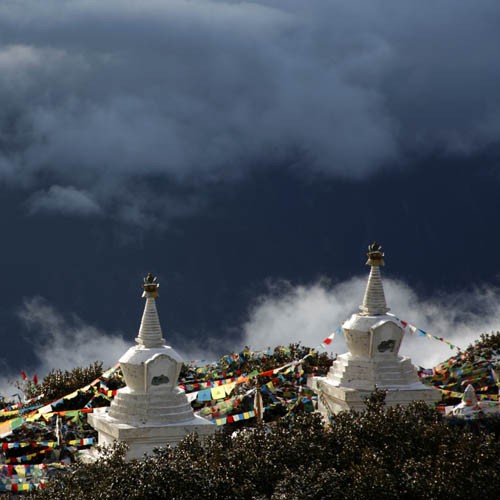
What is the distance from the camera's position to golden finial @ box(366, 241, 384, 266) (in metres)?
26.0

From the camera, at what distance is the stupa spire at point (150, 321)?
23.2 meters

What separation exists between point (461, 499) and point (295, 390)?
13293 mm

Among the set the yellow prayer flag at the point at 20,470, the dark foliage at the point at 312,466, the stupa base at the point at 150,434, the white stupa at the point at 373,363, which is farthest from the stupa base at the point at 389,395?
the yellow prayer flag at the point at 20,470

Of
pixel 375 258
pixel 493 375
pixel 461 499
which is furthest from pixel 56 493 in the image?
pixel 493 375

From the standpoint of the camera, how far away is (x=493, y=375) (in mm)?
33156

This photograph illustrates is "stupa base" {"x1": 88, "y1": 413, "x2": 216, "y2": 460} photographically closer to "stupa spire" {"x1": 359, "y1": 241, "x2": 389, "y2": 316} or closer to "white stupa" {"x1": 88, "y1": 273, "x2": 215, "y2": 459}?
"white stupa" {"x1": 88, "y1": 273, "x2": 215, "y2": 459}

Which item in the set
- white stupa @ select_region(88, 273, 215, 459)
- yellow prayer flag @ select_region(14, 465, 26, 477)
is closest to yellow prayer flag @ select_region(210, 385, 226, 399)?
white stupa @ select_region(88, 273, 215, 459)

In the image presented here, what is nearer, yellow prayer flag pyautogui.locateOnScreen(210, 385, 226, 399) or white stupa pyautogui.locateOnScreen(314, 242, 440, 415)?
white stupa pyautogui.locateOnScreen(314, 242, 440, 415)

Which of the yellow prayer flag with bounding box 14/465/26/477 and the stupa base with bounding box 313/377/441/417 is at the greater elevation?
the stupa base with bounding box 313/377/441/417

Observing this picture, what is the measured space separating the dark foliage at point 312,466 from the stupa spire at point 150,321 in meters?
3.35

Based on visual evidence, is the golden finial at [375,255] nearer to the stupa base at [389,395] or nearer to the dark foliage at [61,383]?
the stupa base at [389,395]

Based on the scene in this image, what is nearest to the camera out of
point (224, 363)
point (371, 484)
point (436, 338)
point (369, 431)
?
point (371, 484)

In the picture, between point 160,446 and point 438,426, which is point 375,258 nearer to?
point 438,426

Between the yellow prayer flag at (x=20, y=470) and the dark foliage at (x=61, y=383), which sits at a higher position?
the dark foliage at (x=61, y=383)
